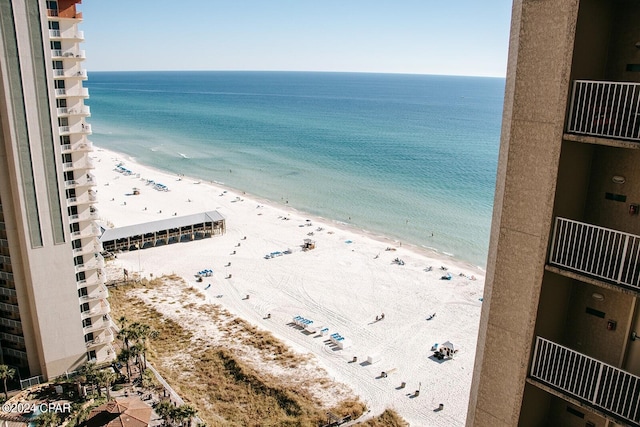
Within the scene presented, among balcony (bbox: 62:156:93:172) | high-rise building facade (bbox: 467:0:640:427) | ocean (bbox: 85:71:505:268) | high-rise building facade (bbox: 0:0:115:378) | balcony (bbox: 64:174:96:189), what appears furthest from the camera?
ocean (bbox: 85:71:505:268)

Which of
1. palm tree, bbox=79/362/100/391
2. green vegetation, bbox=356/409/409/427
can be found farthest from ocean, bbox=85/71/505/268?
palm tree, bbox=79/362/100/391

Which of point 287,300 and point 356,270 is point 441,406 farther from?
point 356,270

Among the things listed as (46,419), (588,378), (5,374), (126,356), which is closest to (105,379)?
(126,356)

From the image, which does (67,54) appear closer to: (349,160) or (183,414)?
(183,414)

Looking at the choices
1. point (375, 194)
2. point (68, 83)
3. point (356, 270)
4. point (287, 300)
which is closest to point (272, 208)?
point (375, 194)

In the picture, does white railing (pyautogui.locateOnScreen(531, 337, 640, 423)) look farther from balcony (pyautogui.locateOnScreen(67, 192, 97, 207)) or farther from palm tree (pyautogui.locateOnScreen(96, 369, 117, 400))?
balcony (pyautogui.locateOnScreen(67, 192, 97, 207))

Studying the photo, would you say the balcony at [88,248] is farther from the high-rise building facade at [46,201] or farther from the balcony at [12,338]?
the balcony at [12,338]
